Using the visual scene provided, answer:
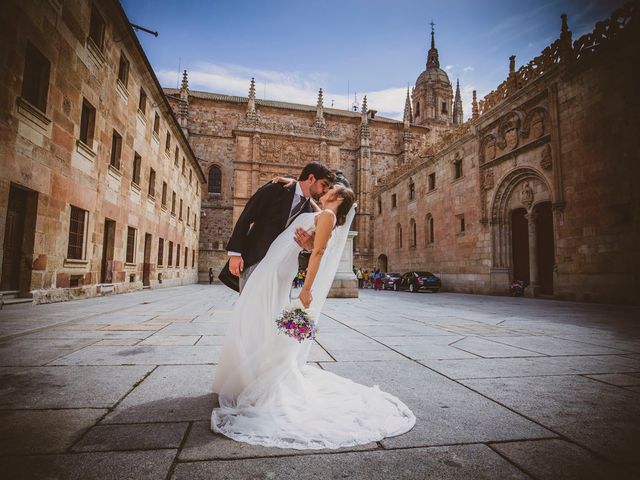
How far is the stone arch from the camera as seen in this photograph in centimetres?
1534

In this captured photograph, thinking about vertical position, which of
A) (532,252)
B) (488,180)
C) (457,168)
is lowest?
(532,252)

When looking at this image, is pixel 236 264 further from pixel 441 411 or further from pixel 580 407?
pixel 580 407

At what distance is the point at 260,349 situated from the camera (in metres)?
2.40

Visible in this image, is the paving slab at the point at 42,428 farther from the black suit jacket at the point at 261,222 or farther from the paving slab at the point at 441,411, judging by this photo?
the paving slab at the point at 441,411

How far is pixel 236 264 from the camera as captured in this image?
264cm

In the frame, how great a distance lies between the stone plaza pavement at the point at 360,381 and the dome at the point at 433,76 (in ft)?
186

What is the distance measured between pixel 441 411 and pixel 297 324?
3.45 feet

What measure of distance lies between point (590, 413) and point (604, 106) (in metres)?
13.5

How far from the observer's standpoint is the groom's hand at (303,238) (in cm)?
250

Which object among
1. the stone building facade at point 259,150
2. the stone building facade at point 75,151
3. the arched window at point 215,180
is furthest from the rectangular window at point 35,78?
the arched window at point 215,180

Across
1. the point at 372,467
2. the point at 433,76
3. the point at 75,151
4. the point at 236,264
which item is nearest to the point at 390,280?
the point at 75,151

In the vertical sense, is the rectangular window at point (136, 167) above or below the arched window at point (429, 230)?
above

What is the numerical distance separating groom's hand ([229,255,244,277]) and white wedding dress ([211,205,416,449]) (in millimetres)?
202

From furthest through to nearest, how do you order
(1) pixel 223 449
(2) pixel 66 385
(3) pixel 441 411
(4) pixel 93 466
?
(2) pixel 66 385, (3) pixel 441 411, (1) pixel 223 449, (4) pixel 93 466
